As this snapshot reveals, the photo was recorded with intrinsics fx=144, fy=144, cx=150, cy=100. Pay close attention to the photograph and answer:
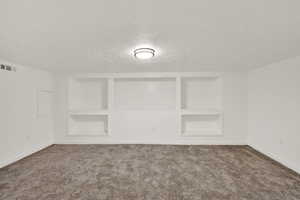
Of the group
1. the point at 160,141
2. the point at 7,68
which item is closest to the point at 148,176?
the point at 160,141

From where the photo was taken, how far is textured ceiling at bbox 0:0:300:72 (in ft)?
4.03

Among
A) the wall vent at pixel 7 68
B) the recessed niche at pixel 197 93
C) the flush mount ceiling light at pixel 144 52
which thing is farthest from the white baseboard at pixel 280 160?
the wall vent at pixel 7 68

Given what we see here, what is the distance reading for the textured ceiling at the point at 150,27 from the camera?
4.03ft

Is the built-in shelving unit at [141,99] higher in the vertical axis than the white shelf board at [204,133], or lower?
higher

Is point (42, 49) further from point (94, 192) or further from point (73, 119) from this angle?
point (73, 119)

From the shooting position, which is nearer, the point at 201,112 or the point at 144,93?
the point at 201,112

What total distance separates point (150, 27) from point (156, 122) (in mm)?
3100

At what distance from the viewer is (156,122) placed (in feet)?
14.1

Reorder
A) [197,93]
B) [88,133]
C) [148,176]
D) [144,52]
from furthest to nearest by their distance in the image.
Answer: [197,93]
[88,133]
[148,176]
[144,52]

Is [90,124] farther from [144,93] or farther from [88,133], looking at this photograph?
[144,93]

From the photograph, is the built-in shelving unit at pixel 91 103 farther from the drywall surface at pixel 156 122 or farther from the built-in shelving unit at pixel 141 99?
the drywall surface at pixel 156 122

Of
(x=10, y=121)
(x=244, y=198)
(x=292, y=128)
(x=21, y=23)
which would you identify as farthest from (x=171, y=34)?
(x=10, y=121)

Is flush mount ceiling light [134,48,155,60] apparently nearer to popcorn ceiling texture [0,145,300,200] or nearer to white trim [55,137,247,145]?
popcorn ceiling texture [0,145,300,200]

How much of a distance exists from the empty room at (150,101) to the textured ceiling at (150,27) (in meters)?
0.02
